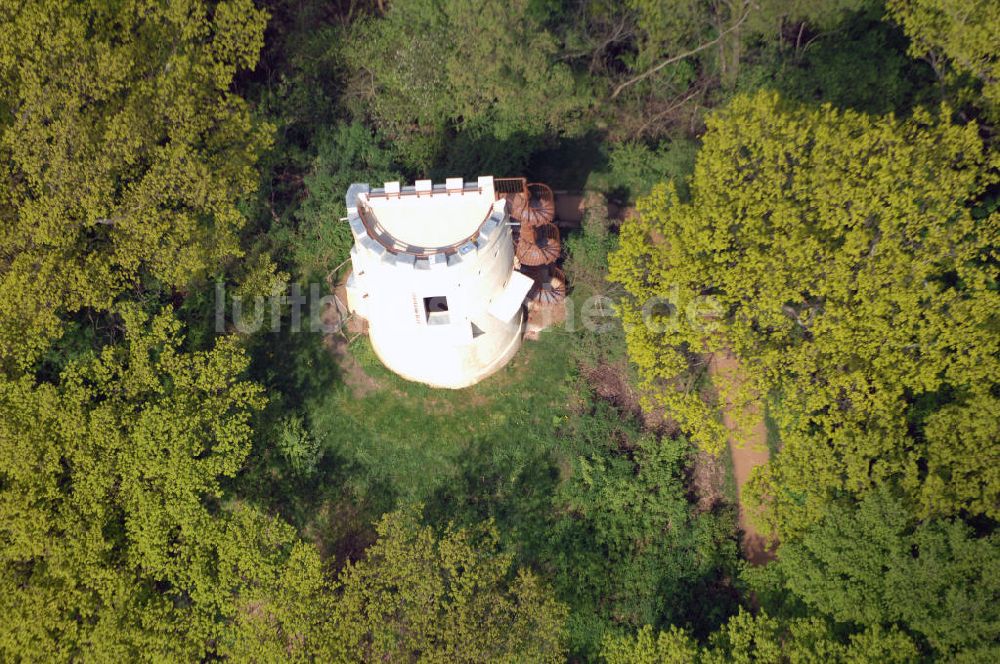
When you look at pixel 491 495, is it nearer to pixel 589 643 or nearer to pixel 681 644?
pixel 589 643

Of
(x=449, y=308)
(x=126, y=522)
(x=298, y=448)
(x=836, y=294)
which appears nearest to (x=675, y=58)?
(x=836, y=294)

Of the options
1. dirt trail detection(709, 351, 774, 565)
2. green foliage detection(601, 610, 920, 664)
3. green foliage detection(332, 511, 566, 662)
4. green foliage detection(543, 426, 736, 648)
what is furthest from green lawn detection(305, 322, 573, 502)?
green foliage detection(601, 610, 920, 664)

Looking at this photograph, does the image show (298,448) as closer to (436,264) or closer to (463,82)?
(436,264)

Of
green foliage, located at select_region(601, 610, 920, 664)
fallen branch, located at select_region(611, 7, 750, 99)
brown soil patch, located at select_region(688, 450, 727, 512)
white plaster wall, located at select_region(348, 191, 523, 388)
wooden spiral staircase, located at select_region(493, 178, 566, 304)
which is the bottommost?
green foliage, located at select_region(601, 610, 920, 664)

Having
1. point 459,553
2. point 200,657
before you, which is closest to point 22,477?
point 200,657

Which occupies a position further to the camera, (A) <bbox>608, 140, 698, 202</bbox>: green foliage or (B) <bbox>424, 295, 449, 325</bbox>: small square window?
(A) <bbox>608, 140, 698, 202</bbox>: green foliage

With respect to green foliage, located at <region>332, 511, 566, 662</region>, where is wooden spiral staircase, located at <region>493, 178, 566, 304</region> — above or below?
above

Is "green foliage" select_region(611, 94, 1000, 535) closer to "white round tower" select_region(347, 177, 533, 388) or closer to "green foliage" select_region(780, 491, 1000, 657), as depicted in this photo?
"green foliage" select_region(780, 491, 1000, 657)
